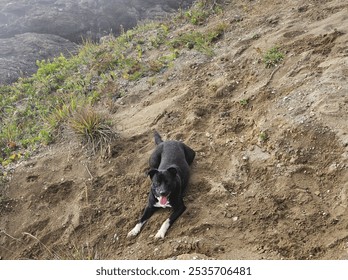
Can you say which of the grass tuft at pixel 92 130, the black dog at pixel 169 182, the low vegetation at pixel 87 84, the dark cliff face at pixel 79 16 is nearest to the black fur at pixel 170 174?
the black dog at pixel 169 182

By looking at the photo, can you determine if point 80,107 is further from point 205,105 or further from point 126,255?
point 126,255

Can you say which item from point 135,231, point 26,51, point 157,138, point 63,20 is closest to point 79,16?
point 63,20

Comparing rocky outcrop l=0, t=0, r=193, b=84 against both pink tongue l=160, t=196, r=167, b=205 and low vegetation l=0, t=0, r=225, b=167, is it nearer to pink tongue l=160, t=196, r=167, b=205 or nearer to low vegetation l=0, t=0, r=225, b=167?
low vegetation l=0, t=0, r=225, b=167

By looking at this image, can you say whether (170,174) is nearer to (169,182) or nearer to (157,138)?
(169,182)

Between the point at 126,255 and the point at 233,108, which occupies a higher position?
the point at 233,108

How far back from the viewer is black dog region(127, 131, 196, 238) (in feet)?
13.8

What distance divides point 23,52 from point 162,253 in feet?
30.8

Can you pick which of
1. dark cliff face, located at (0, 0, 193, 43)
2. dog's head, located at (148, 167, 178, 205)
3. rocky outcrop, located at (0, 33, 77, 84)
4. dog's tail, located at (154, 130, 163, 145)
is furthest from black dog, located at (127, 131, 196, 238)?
dark cliff face, located at (0, 0, 193, 43)

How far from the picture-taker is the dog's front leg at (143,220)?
4.29 meters

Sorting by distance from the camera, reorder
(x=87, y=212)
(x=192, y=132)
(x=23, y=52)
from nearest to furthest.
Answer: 1. (x=87, y=212)
2. (x=192, y=132)
3. (x=23, y=52)

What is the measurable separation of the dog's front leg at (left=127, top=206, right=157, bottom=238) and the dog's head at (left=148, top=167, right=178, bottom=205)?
0.21 metres

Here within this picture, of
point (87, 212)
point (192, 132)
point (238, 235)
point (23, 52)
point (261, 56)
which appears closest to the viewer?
point (238, 235)

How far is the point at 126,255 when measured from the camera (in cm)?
405

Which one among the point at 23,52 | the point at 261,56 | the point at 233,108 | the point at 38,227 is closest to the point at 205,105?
the point at 233,108
